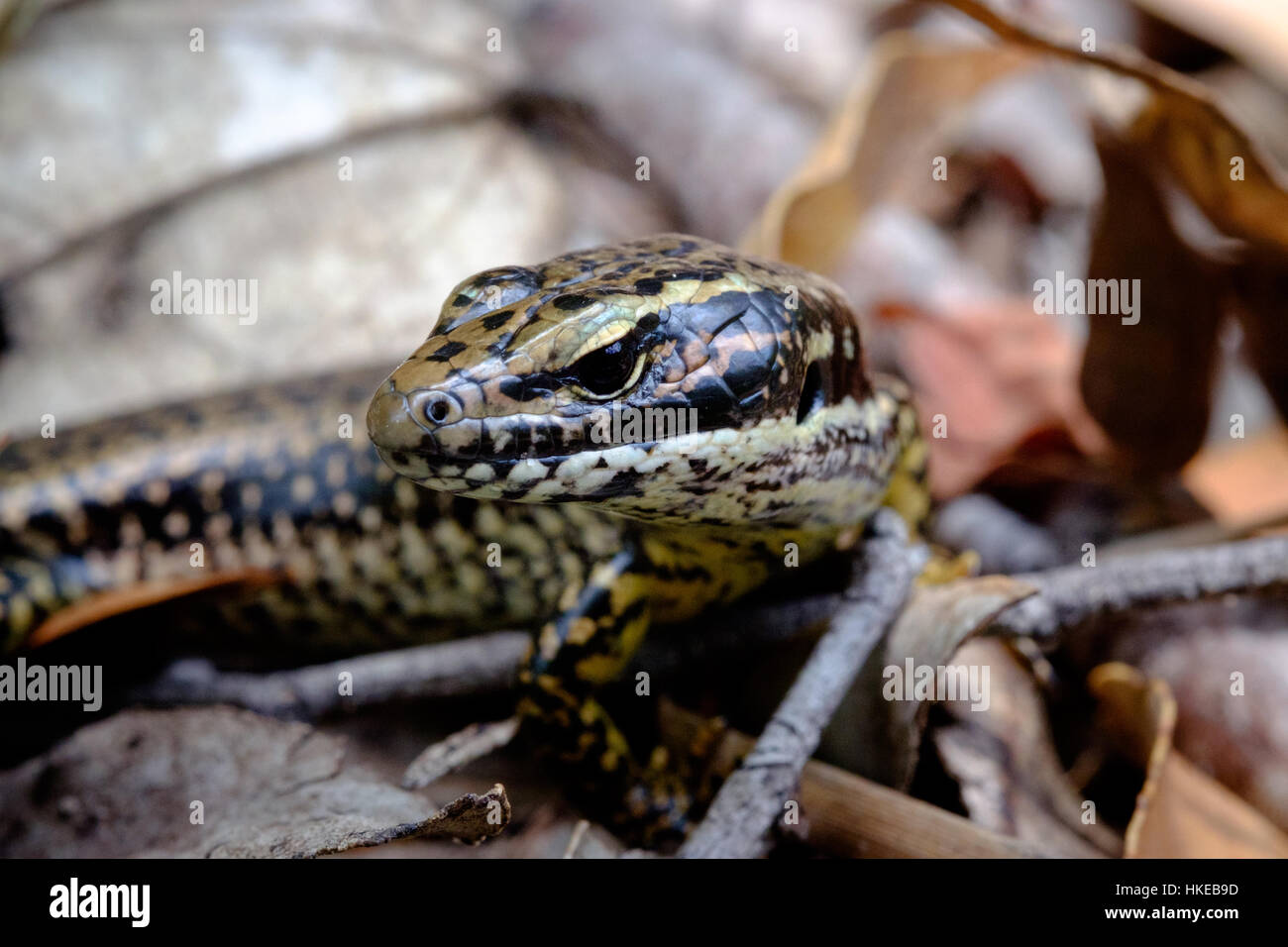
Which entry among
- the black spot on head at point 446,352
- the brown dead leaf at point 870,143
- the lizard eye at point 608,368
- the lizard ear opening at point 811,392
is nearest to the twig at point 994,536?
the brown dead leaf at point 870,143

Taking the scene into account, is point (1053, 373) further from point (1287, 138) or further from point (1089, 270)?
point (1287, 138)

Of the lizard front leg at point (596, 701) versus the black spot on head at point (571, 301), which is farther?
the lizard front leg at point (596, 701)

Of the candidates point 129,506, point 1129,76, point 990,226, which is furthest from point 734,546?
point 990,226

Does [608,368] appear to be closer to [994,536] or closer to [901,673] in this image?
[901,673]

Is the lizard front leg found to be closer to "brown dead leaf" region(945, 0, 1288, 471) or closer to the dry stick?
the dry stick

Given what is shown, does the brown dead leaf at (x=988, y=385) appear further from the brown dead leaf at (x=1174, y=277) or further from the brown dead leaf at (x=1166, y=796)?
the brown dead leaf at (x=1166, y=796)

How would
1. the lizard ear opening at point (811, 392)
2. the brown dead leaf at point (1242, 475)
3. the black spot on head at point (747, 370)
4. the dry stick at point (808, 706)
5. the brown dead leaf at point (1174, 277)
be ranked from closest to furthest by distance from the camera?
1. the dry stick at point (808, 706)
2. the black spot on head at point (747, 370)
3. the lizard ear opening at point (811, 392)
4. the brown dead leaf at point (1174, 277)
5. the brown dead leaf at point (1242, 475)
